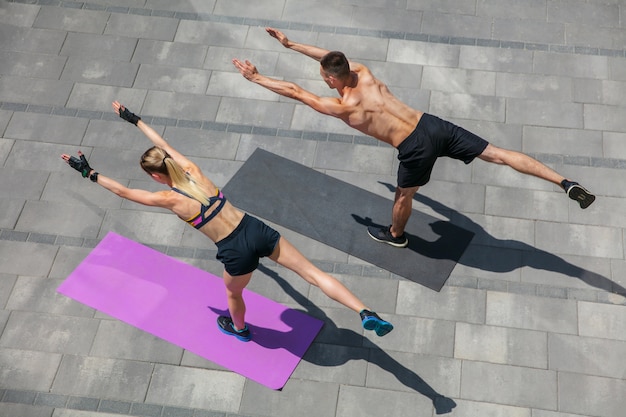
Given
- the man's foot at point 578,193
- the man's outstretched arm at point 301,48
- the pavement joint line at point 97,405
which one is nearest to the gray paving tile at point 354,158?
the man's outstretched arm at point 301,48

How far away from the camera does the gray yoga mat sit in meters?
8.34

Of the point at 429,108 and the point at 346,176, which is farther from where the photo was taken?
the point at 429,108

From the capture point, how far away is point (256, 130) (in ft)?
31.4

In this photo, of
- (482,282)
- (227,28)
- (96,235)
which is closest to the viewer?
(482,282)

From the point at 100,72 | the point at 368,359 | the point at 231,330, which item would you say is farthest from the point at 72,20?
the point at 368,359

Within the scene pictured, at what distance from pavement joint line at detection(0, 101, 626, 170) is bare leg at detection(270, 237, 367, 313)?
280cm

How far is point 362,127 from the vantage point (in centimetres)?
761

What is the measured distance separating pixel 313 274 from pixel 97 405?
2516 mm

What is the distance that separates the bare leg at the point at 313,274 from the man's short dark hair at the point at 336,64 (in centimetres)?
170

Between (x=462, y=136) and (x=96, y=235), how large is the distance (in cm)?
421

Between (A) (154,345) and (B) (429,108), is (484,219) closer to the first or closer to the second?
(B) (429,108)

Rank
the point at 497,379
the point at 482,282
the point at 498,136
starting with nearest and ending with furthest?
the point at 497,379 → the point at 482,282 → the point at 498,136

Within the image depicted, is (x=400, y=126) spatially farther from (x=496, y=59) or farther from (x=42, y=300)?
(x=42, y=300)

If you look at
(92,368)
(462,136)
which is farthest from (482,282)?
(92,368)
